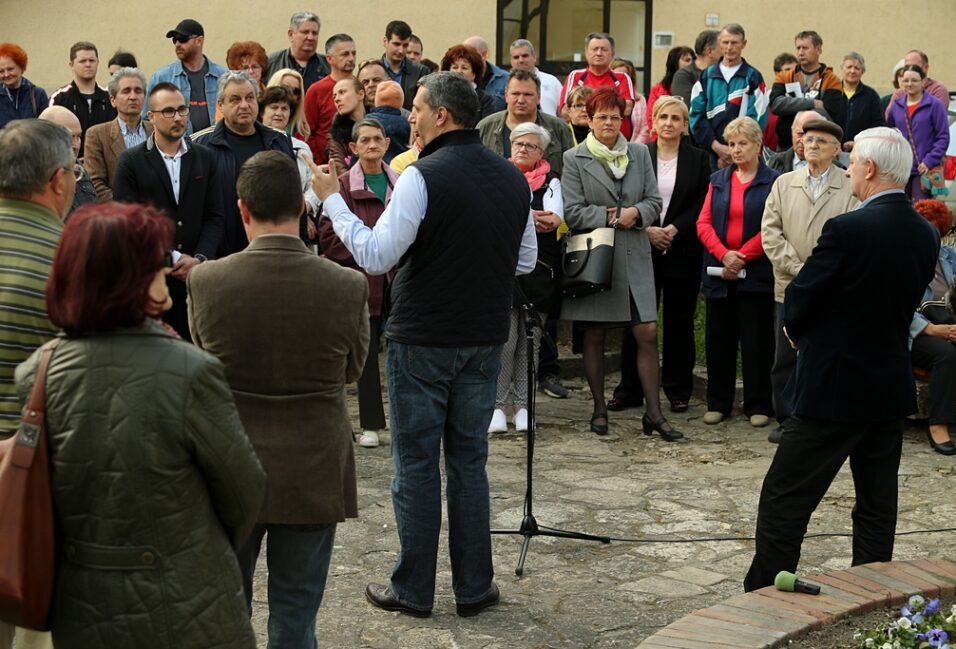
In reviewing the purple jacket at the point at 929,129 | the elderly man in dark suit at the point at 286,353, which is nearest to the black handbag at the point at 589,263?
the elderly man in dark suit at the point at 286,353

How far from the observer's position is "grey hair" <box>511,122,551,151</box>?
8977 mm

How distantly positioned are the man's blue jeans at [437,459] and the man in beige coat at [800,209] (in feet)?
12.6

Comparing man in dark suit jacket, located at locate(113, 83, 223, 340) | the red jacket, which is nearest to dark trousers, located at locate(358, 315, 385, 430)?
the red jacket

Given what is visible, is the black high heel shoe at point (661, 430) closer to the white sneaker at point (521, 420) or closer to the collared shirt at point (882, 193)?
the white sneaker at point (521, 420)

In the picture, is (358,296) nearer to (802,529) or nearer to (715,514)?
(802,529)

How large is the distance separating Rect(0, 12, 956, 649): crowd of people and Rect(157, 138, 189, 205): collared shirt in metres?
0.02

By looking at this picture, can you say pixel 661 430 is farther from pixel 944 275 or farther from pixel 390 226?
pixel 390 226

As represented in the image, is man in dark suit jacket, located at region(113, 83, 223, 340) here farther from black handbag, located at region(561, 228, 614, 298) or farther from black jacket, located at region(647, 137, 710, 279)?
black jacket, located at region(647, 137, 710, 279)

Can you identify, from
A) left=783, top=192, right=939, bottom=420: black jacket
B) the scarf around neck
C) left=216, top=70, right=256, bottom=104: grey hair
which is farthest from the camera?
the scarf around neck

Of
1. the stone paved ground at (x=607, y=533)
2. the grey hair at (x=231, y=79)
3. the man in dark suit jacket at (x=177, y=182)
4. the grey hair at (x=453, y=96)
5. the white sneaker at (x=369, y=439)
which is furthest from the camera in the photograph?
the white sneaker at (x=369, y=439)

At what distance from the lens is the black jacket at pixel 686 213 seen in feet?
32.6

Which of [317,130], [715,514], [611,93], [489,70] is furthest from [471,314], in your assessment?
[489,70]

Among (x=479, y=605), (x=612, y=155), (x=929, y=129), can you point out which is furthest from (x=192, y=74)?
(x=929, y=129)

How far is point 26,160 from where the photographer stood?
4125 millimetres
